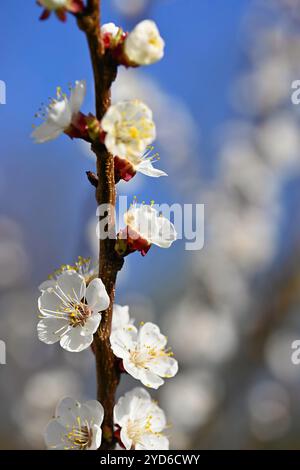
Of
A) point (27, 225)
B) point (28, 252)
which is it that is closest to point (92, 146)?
point (28, 252)

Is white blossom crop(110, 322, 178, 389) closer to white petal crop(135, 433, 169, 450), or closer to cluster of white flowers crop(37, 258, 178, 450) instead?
cluster of white flowers crop(37, 258, 178, 450)

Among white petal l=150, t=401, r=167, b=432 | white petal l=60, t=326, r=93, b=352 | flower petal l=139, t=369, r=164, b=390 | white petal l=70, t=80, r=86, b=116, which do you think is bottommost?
white petal l=150, t=401, r=167, b=432

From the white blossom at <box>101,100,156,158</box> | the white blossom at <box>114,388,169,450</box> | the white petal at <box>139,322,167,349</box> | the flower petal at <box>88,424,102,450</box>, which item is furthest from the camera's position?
the white petal at <box>139,322,167,349</box>

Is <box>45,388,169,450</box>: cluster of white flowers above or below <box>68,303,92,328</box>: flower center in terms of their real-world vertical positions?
below

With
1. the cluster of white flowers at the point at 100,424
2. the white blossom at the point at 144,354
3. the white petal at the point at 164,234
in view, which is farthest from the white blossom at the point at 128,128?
the cluster of white flowers at the point at 100,424

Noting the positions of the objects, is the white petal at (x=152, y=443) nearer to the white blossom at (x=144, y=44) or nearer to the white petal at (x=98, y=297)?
the white petal at (x=98, y=297)

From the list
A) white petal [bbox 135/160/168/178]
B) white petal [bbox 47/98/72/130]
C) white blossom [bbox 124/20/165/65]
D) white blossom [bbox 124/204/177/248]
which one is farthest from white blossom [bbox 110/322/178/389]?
white blossom [bbox 124/20/165/65]

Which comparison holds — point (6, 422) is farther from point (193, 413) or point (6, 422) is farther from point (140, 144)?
point (140, 144)
